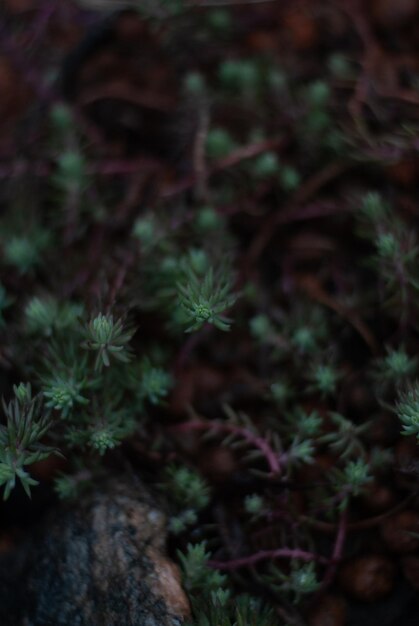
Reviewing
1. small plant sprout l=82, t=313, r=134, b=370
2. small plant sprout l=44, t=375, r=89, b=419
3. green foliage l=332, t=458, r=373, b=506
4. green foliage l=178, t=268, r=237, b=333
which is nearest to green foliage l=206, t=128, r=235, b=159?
green foliage l=178, t=268, r=237, b=333

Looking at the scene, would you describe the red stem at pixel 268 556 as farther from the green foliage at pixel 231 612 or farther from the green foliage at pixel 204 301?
the green foliage at pixel 204 301

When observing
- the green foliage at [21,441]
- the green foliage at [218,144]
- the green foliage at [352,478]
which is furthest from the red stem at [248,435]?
the green foliage at [218,144]

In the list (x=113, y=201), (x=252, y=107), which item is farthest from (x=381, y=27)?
(x=113, y=201)

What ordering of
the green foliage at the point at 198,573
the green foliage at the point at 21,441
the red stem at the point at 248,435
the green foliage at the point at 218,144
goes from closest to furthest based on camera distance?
the green foliage at the point at 21,441, the green foliage at the point at 198,573, the red stem at the point at 248,435, the green foliage at the point at 218,144

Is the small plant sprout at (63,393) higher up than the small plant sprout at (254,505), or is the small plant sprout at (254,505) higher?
the small plant sprout at (63,393)

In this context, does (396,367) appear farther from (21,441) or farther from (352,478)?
(21,441)

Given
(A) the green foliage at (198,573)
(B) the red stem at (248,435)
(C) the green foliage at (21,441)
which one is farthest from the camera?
(B) the red stem at (248,435)

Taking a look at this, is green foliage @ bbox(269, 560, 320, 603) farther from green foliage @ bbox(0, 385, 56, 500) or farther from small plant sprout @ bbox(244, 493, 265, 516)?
green foliage @ bbox(0, 385, 56, 500)

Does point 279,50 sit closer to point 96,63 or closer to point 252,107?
point 252,107
